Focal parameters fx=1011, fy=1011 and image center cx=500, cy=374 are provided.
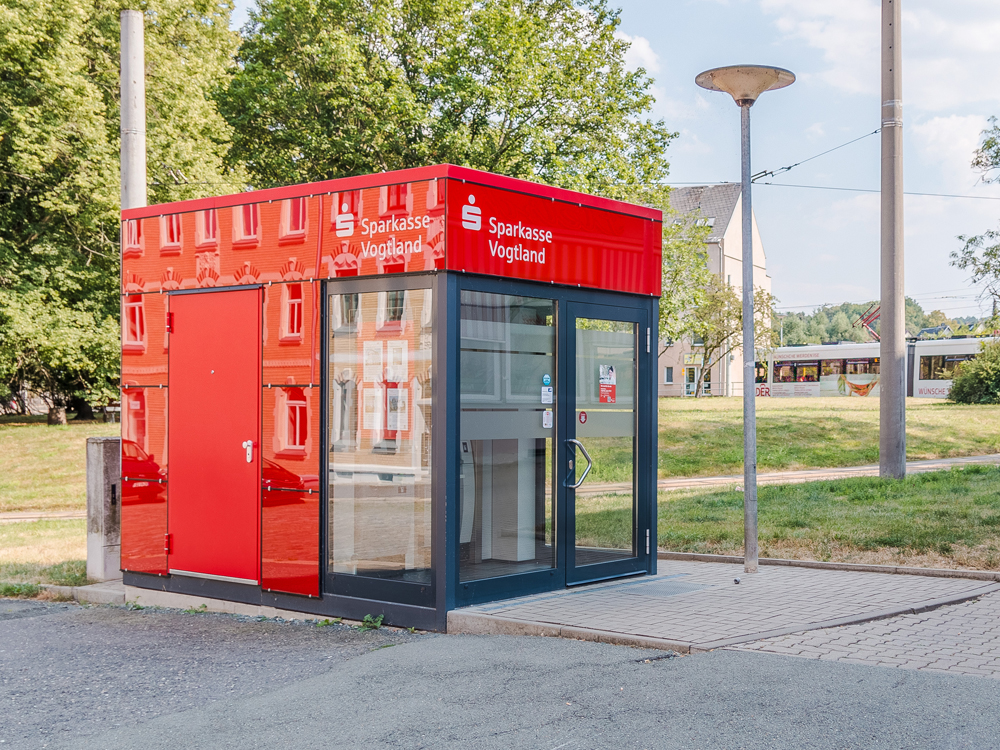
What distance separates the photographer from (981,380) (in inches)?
1307

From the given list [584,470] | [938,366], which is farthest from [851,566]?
[938,366]

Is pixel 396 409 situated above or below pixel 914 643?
above

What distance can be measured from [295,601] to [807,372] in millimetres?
43743

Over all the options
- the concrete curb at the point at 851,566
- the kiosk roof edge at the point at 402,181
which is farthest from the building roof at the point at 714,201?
the kiosk roof edge at the point at 402,181

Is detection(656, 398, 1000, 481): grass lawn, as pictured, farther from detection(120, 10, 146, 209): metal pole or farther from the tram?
the tram

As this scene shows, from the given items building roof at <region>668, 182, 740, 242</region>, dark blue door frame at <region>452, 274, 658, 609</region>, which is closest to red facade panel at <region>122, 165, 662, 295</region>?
dark blue door frame at <region>452, 274, 658, 609</region>

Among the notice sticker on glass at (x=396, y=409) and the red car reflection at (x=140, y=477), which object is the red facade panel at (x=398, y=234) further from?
the red car reflection at (x=140, y=477)

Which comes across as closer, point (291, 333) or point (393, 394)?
point (393, 394)

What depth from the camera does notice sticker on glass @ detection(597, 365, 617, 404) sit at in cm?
810

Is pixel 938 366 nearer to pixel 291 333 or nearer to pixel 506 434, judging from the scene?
pixel 506 434

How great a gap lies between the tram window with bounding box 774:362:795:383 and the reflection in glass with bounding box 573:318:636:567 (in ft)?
141

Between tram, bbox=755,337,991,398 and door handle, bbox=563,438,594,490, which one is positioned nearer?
door handle, bbox=563,438,594,490

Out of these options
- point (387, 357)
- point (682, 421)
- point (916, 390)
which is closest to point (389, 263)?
point (387, 357)

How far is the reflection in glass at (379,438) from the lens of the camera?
713 centimetres
